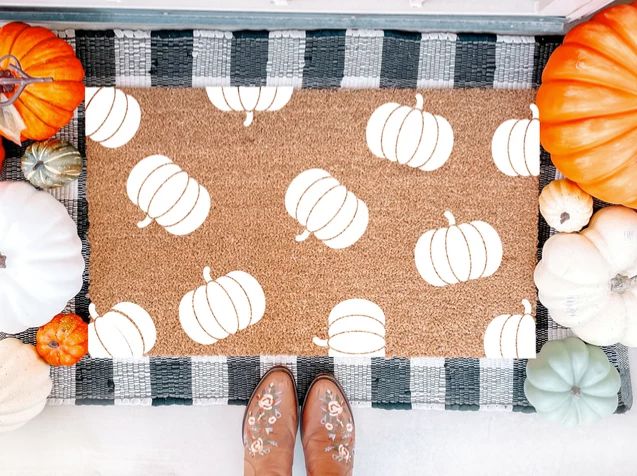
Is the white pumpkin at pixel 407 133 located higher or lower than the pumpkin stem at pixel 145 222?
higher

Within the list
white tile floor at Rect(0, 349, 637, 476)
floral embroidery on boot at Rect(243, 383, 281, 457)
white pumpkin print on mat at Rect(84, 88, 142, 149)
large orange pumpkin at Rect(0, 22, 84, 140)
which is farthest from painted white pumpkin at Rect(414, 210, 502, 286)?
large orange pumpkin at Rect(0, 22, 84, 140)

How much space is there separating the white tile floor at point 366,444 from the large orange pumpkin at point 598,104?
0.66 metres

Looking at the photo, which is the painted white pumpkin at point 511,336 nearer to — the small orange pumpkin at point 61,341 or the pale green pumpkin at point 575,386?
the pale green pumpkin at point 575,386

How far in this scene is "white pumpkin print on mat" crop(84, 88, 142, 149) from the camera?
65.0 inches

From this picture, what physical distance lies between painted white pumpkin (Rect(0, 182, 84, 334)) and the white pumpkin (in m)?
0.86

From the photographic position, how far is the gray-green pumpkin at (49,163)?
1.55 meters

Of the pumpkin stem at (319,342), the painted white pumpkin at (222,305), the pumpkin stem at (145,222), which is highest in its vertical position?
the pumpkin stem at (145,222)

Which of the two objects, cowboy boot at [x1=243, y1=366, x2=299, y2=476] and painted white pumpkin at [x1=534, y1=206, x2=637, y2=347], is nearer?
painted white pumpkin at [x1=534, y1=206, x2=637, y2=347]

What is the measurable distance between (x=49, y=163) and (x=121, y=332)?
0.51 meters

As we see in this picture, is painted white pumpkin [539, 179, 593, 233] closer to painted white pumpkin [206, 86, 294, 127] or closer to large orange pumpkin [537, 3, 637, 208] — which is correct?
large orange pumpkin [537, 3, 637, 208]

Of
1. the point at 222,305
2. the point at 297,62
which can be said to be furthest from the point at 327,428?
the point at 297,62

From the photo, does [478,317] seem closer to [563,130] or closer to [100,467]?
[563,130]

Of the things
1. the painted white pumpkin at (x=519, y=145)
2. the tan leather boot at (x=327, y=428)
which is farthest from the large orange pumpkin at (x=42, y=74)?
the painted white pumpkin at (x=519, y=145)

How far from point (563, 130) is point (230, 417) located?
122 centimetres
